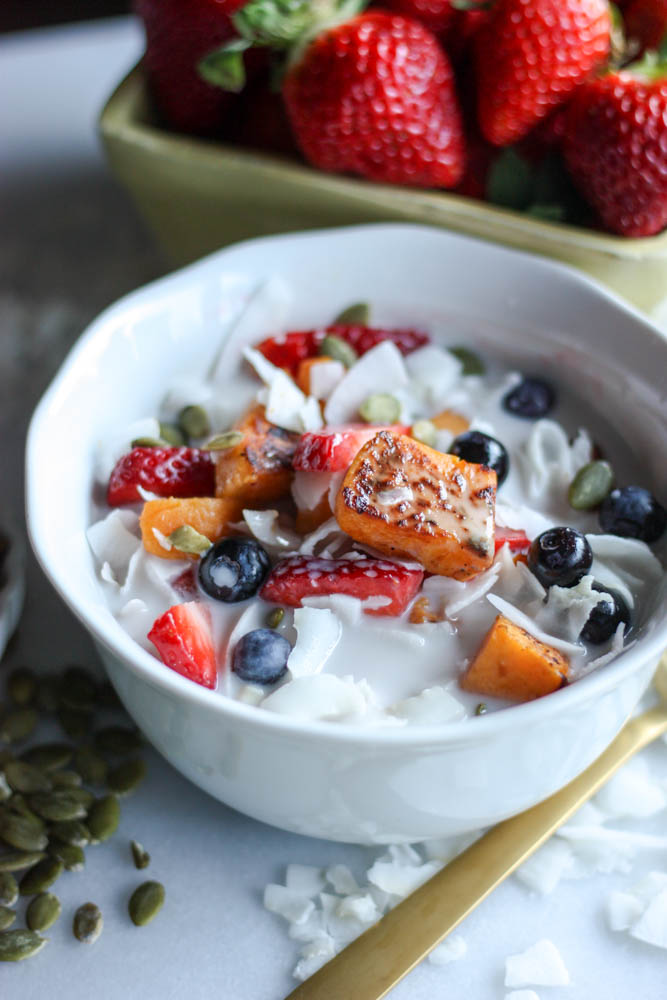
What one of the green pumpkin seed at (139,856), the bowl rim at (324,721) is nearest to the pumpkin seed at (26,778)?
the green pumpkin seed at (139,856)

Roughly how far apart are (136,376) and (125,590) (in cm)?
40

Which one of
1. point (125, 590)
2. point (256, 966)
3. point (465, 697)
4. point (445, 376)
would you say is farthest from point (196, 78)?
point (256, 966)

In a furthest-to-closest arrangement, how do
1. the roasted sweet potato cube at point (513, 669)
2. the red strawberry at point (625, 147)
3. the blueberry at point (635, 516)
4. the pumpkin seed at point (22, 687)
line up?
the red strawberry at point (625, 147)
the pumpkin seed at point (22, 687)
the blueberry at point (635, 516)
the roasted sweet potato cube at point (513, 669)

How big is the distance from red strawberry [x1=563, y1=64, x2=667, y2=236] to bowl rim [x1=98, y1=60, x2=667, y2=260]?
4cm

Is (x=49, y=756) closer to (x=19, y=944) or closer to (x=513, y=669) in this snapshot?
(x=19, y=944)

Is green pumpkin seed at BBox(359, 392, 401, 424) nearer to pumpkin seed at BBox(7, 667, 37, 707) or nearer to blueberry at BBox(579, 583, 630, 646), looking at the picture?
blueberry at BBox(579, 583, 630, 646)

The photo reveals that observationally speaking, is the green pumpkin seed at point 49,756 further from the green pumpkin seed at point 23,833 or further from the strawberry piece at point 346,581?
the strawberry piece at point 346,581

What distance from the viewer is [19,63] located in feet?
8.62

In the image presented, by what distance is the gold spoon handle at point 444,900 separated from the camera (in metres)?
1.13

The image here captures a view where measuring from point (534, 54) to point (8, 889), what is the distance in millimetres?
1386

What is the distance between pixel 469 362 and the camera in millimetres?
1611

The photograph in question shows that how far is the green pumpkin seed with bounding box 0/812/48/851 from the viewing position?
50.4 inches

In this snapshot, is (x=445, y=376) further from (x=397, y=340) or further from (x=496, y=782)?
(x=496, y=782)

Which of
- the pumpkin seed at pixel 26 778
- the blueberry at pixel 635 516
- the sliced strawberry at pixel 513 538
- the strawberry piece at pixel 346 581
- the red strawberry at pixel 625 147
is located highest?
the red strawberry at pixel 625 147
